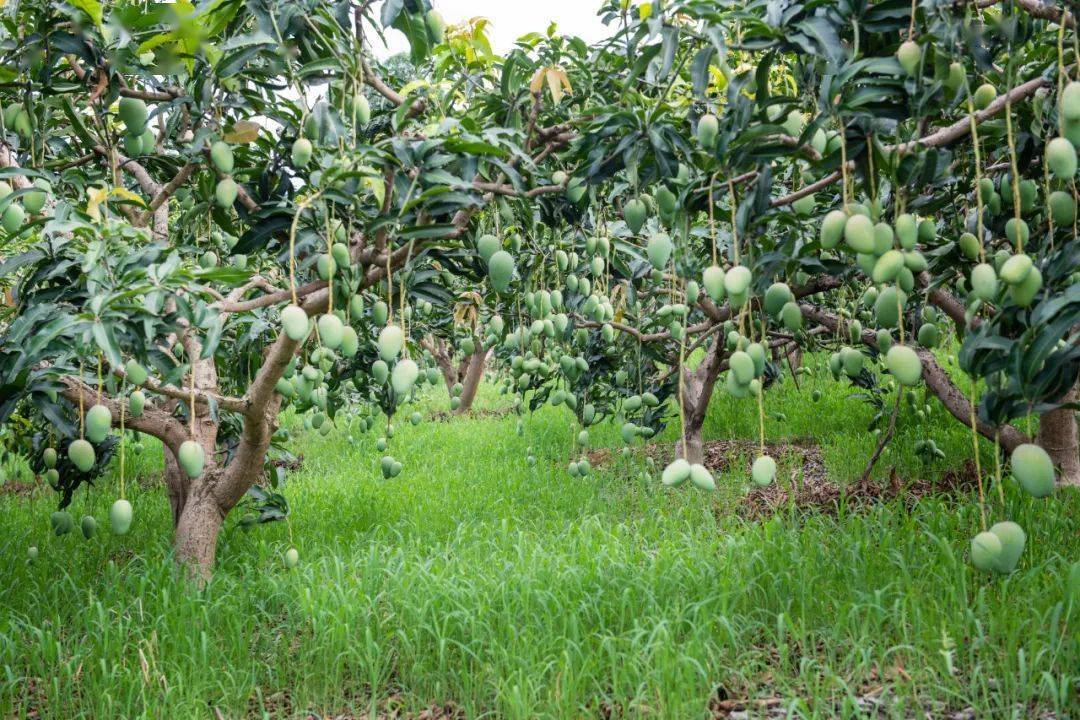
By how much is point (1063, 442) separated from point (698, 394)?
1682 millimetres

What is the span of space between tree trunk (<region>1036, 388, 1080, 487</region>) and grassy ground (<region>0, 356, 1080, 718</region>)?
0.32 metres

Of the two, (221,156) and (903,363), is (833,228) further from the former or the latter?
(221,156)

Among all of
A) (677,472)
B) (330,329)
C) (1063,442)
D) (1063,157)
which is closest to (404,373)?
(330,329)

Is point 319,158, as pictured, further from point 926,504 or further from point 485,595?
point 926,504

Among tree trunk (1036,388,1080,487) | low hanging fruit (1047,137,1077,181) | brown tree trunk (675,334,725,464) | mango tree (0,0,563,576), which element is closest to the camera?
low hanging fruit (1047,137,1077,181)

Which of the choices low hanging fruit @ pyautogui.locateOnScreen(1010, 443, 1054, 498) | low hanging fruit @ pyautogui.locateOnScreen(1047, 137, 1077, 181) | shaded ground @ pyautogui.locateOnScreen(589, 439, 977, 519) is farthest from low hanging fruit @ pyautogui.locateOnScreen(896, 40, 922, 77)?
shaded ground @ pyautogui.locateOnScreen(589, 439, 977, 519)

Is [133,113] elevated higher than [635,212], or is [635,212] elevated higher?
[133,113]

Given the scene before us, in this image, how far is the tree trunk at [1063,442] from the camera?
10.3 ft

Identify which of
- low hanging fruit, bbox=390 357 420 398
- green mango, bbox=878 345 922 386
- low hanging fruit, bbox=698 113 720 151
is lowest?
green mango, bbox=878 345 922 386

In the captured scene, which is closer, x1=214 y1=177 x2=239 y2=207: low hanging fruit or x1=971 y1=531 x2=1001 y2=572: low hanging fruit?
x1=971 y1=531 x2=1001 y2=572: low hanging fruit

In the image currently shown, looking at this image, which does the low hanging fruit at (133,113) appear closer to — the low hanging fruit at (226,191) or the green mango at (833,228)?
the low hanging fruit at (226,191)

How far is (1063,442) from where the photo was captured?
314 cm

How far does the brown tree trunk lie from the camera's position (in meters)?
3.87

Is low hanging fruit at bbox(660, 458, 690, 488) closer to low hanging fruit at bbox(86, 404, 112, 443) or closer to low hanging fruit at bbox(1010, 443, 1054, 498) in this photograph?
low hanging fruit at bbox(1010, 443, 1054, 498)
